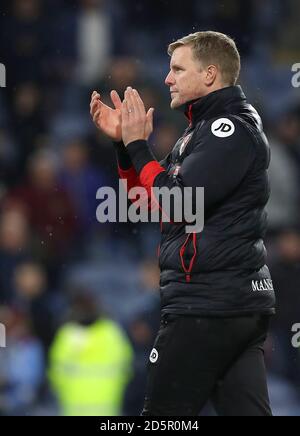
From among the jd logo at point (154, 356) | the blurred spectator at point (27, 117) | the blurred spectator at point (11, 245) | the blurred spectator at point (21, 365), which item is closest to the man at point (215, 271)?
the jd logo at point (154, 356)

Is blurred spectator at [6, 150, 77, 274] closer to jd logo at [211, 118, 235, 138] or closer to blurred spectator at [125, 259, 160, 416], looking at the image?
blurred spectator at [125, 259, 160, 416]

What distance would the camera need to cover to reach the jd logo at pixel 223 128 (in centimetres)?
343

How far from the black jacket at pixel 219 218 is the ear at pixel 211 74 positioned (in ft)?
0.23

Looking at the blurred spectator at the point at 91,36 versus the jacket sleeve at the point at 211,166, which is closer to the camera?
the jacket sleeve at the point at 211,166

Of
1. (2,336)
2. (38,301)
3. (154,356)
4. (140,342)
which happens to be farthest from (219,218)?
(38,301)

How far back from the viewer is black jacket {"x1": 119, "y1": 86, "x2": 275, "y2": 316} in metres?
3.40

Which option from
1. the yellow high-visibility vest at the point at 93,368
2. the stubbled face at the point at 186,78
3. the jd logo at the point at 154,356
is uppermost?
the stubbled face at the point at 186,78

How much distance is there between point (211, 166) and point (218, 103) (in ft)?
0.96

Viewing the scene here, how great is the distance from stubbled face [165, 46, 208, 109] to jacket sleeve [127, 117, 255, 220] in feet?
0.56

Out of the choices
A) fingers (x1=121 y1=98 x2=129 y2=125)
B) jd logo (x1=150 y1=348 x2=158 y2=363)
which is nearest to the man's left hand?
fingers (x1=121 y1=98 x2=129 y2=125)

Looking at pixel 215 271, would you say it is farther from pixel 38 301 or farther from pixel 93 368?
pixel 38 301

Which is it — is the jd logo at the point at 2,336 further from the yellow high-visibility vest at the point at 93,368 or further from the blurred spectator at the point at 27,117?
the blurred spectator at the point at 27,117

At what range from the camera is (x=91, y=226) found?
25.7 ft
